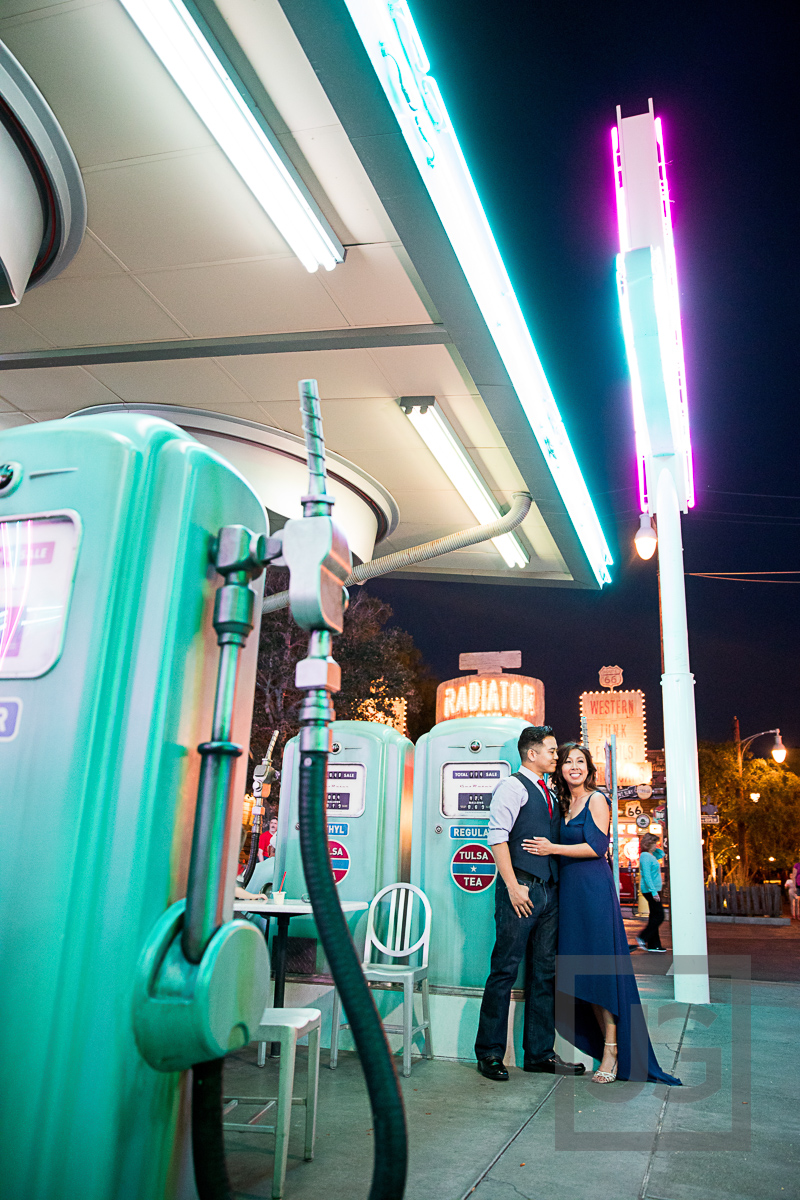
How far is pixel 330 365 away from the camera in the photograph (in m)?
6.73

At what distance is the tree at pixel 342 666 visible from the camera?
1905 centimetres

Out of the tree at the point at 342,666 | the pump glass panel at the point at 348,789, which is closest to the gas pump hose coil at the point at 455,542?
the pump glass panel at the point at 348,789

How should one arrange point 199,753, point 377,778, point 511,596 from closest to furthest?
1. point 199,753
2. point 377,778
3. point 511,596

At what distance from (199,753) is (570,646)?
50.9 m

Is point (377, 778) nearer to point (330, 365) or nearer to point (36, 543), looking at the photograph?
point (330, 365)

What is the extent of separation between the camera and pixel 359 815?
6.19 metres

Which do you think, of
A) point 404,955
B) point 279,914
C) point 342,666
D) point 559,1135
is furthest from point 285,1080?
point 342,666

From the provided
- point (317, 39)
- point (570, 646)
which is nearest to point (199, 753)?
point (317, 39)

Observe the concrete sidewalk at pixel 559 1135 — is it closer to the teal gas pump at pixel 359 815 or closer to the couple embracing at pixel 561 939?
the couple embracing at pixel 561 939

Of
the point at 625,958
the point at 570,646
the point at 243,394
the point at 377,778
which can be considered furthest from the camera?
the point at 570,646

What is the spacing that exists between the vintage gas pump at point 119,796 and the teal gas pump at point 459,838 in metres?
4.08

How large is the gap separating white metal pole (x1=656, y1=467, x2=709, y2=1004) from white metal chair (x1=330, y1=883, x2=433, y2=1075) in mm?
2788

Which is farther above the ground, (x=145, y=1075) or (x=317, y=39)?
(x=317, y=39)

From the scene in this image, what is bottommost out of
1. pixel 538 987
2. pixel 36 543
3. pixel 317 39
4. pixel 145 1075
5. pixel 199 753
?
pixel 538 987
